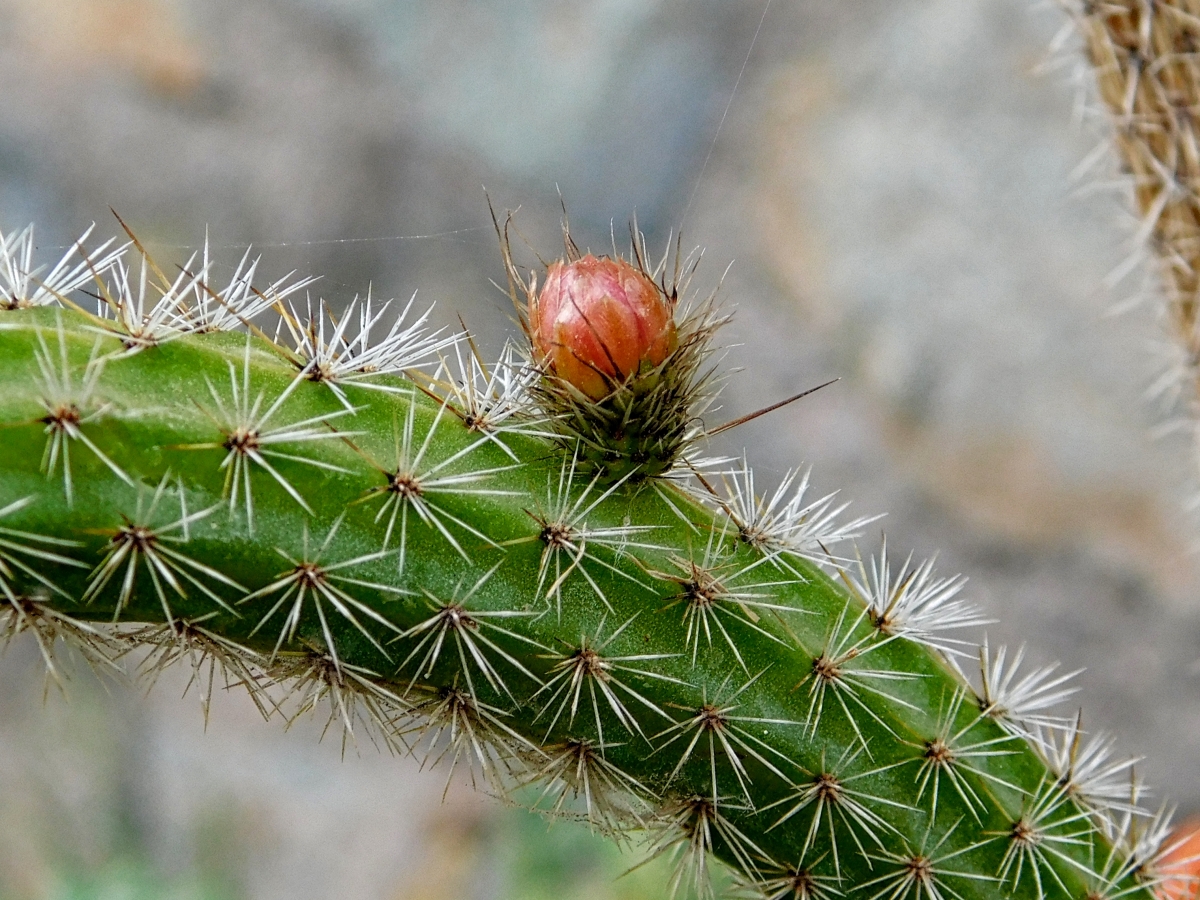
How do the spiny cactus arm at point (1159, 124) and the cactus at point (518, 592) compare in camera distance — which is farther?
the spiny cactus arm at point (1159, 124)

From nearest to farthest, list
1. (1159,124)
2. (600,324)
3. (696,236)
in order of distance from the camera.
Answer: (600,324)
(1159,124)
(696,236)

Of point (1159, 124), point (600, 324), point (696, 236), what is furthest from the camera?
point (696, 236)

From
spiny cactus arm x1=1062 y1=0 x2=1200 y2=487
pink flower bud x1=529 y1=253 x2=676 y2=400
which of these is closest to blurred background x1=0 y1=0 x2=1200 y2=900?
spiny cactus arm x1=1062 y1=0 x2=1200 y2=487

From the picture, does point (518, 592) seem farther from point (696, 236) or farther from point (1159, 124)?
point (696, 236)

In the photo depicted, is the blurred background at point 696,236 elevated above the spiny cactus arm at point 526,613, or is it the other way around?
the blurred background at point 696,236

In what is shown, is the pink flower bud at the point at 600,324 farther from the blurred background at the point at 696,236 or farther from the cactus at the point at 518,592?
the blurred background at the point at 696,236

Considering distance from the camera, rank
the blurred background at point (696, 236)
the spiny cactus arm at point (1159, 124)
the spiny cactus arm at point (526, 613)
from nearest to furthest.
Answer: the spiny cactus arm at point (526, 613), the spiny cactus arm at point (1159, 124), the blurred background at point (696, 236)

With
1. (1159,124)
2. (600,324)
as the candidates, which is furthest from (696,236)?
(600,324)

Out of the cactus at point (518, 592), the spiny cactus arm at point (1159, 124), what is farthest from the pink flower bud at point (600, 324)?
the spiny cactus arm at point (1159, 124)
